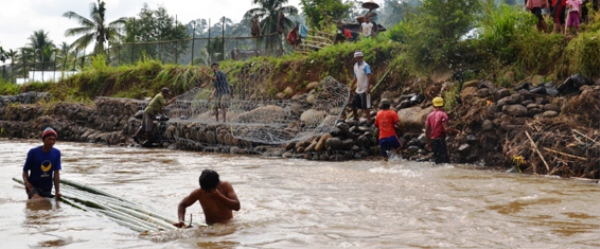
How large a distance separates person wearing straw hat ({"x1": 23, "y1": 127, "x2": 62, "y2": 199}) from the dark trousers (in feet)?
19.5

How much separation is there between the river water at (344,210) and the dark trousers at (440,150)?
0.25m

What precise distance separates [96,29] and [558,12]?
29.6 m

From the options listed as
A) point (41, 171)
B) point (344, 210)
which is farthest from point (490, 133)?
point (41, 171)

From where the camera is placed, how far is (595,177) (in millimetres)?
8438

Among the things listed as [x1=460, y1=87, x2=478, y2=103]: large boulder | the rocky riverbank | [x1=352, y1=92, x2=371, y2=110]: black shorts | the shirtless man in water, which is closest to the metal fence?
the rocky riverbank

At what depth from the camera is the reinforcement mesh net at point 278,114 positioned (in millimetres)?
13326

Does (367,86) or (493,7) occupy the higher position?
(493,7)

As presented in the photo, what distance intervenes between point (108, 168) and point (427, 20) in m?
6.78

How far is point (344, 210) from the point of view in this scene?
6301mm

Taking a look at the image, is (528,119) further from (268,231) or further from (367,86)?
(268,231)

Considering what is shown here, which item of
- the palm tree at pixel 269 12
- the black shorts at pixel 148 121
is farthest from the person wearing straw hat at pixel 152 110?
the palm tree at pixel 269 12

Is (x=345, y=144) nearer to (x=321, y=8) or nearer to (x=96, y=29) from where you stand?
(x=321, y=8)

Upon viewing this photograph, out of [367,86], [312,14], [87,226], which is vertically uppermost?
[312,14]

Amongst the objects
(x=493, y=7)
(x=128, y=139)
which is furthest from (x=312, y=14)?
(x=493, y=7)
